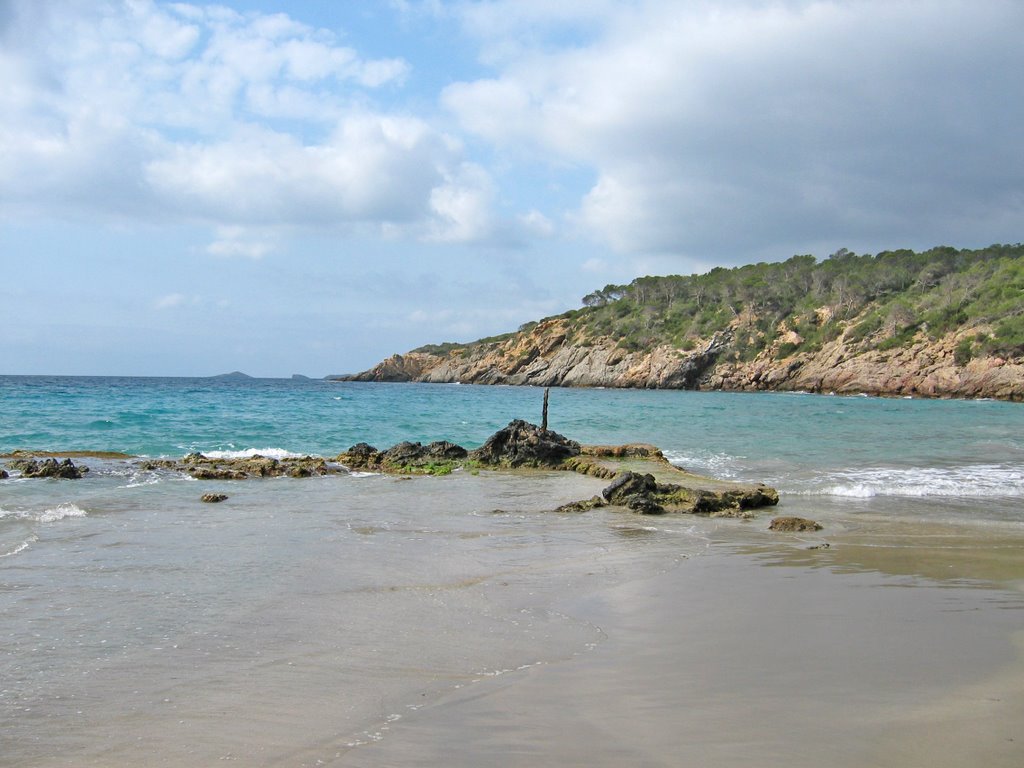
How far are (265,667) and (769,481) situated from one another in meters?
15.5

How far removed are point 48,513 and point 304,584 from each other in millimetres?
6845

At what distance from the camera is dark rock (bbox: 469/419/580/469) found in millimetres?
21062

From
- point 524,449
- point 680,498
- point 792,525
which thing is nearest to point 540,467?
point 524,449

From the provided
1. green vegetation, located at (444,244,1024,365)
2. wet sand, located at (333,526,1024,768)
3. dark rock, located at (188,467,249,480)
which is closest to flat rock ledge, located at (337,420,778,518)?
dark rock, located at (188,467,249,480)

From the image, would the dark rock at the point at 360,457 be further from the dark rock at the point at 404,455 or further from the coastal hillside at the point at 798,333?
the coastal hillside at the point at 798,333

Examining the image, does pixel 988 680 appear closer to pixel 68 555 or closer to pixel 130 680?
pixel 130 680

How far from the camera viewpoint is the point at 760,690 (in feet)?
15.7

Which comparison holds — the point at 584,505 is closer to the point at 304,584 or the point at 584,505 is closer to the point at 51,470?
the point at 304,584

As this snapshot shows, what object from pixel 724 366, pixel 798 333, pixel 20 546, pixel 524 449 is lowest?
pixel 20 546

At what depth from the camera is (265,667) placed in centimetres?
534

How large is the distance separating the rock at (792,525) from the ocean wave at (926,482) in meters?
4.49

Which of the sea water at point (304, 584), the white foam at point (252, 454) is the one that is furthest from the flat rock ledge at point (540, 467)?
the sea water at point (304, 584)

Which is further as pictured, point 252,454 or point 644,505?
point 252,454

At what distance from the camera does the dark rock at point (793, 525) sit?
1141 cm
